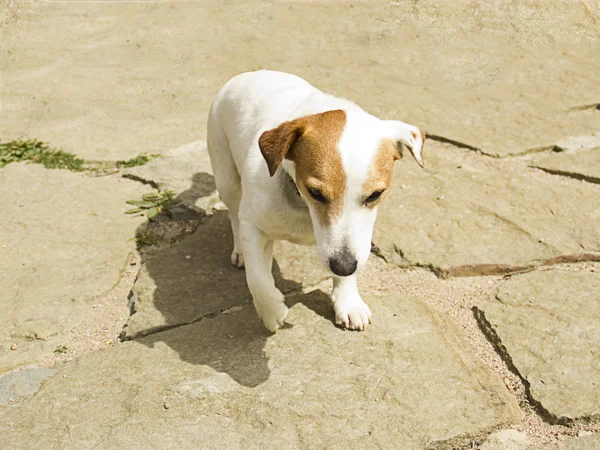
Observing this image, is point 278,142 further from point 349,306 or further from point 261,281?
point 349,306

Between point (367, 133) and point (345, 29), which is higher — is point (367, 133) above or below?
Result: above

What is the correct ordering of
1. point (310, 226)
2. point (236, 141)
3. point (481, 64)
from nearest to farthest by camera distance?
point (310, 226), point (236, 141), point (481, 64)

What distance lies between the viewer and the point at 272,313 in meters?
3.49

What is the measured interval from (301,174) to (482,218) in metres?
1.89

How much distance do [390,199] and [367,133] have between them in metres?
1.79

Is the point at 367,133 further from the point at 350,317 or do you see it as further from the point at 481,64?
the point at 481,64

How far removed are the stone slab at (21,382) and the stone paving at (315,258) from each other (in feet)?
0.04

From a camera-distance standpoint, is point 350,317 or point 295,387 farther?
point 350,317

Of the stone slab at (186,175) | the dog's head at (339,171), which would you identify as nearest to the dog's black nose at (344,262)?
the dog's head at (339,171)

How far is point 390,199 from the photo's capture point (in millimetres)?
4836

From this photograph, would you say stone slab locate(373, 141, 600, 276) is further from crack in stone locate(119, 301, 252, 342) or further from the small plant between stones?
the small plant between stones

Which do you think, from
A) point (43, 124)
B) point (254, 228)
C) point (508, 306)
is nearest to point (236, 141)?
point (254, 228)

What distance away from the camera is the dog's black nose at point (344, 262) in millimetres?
2959

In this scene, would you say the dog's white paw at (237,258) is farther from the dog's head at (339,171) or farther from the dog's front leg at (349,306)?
the dog's head at (339,171)
